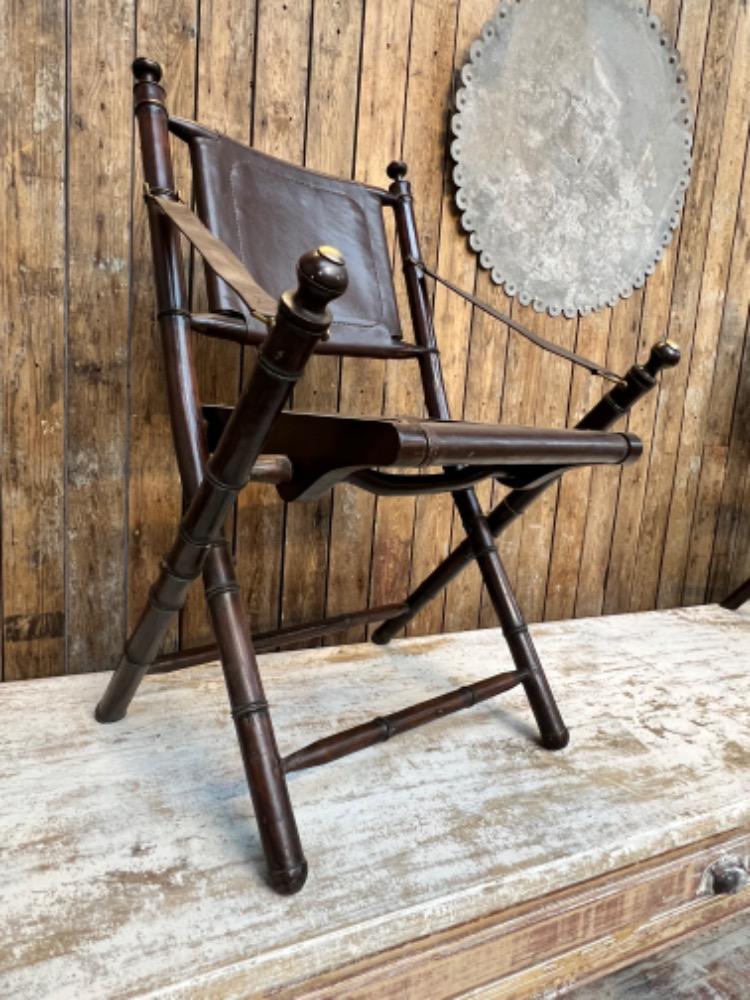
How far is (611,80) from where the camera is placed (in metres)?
1.45

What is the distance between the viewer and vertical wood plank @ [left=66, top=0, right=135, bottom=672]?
1.03m

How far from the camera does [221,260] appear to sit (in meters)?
0.69

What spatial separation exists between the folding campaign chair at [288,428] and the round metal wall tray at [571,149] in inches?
10.9

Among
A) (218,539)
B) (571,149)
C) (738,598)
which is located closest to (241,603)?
(218,539)

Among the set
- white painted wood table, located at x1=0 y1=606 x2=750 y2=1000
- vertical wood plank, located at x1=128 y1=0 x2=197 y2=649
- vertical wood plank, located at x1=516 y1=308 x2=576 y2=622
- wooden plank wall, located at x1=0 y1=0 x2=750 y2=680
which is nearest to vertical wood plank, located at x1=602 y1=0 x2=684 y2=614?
wooden plank wall, located at x1=0 y1=0 x2=750 y2=680

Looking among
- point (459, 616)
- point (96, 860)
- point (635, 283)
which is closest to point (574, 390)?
point (635, 283)

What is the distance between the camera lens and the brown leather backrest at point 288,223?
946 millimetres

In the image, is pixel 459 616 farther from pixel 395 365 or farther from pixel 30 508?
pixel 30 508

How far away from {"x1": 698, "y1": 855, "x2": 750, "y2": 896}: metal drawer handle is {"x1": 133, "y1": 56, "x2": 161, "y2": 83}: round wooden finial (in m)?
1.15

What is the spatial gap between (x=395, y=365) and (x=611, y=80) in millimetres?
737

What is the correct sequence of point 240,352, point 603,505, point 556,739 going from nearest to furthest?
point 556,739 → point 240,352 → point 603,505

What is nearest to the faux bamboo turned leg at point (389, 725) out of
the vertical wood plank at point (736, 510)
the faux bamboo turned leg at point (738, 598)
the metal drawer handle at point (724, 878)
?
the metal drawer handle at point (724, 878)

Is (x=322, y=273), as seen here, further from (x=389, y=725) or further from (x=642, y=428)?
(x=642, y=428)

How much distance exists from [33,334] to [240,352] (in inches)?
12.0
